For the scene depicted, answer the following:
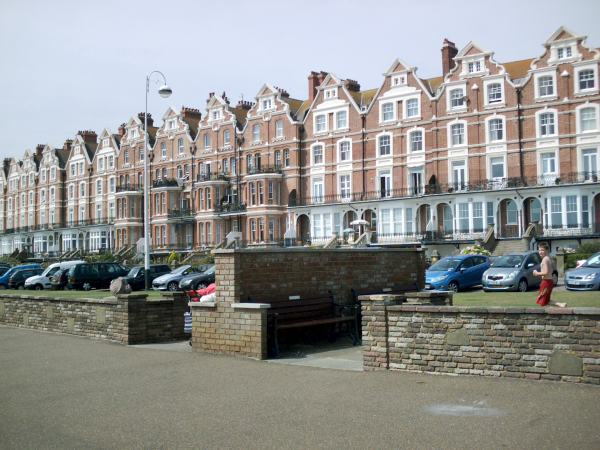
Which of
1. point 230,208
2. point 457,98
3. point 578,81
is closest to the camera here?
point 578,81

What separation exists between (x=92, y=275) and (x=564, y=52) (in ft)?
111

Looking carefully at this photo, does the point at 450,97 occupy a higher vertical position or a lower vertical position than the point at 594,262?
higher

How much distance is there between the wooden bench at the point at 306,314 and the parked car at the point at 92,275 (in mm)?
24140

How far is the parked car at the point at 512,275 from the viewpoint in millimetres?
24766

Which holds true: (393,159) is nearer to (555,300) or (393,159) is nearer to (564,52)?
(564,52)

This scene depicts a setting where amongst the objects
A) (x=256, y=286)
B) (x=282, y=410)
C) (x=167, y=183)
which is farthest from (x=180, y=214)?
(x=282, y=410)

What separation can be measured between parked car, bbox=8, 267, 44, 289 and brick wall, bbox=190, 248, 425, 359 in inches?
1233

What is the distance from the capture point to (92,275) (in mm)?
35812

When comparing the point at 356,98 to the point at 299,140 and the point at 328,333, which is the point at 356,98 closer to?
the point at 299,140

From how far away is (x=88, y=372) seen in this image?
37.8 feet

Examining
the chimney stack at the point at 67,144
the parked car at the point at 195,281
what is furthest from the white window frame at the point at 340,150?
the chimney stack at the point at 67,144

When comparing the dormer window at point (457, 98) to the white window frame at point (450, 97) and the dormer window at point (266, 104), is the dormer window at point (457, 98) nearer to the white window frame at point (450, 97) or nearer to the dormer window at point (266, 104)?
the white window frame at point (450, 97)

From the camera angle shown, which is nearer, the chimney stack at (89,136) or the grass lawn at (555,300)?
the grass lawn at (555,300)

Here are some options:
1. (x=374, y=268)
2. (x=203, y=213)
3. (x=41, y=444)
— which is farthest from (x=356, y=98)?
(x=41, y=444)
